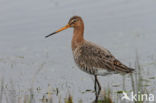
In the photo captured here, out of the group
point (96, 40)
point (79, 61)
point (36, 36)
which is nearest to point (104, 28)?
point (96, 40)

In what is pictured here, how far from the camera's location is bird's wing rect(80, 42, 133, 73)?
7.09 meters

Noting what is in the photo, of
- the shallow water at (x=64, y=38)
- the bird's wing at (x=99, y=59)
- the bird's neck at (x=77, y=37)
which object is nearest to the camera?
the bird's wing at (x=99, y=59)

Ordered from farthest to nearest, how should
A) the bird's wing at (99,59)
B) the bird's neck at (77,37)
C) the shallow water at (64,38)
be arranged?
the shallow water at (64,38), the bird's neck at (77,37), the bird's wing at (99,59)

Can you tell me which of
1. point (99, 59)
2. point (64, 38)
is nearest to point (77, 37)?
point (99, 59)

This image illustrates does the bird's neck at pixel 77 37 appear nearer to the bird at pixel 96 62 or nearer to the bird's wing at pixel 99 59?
the bird at pixel 96 62

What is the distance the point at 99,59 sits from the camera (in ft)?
23.9

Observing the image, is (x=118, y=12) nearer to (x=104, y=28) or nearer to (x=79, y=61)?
(x=104, y=28)

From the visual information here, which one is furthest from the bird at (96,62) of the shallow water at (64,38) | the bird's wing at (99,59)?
the shallow water at (64,38)

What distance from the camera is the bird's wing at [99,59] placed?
7095 millimetres

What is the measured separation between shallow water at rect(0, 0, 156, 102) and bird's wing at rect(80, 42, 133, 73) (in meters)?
0.44

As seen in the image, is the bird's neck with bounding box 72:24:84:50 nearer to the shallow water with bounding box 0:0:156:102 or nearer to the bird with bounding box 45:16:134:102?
the bird with bounding box 45:16:134:102

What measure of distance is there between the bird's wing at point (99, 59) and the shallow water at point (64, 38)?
1.44 feet

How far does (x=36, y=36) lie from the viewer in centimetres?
1062

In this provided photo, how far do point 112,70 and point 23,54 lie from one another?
327 cm
